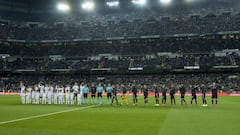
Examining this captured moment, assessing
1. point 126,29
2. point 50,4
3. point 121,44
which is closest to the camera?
point 121,44

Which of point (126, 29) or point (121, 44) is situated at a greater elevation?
point (126, 29)

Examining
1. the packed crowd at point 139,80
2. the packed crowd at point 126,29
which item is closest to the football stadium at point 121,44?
the packed crowd at point 126,29

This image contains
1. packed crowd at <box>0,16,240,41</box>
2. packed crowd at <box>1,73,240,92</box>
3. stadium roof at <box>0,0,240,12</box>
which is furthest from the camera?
stadium roof at <box>0,0,240,12</box>

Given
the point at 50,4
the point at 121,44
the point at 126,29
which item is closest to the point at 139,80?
the point at 121,44

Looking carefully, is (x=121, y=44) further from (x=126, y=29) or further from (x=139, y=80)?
(x=139, y=80)

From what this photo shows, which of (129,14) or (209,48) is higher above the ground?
(129,14)

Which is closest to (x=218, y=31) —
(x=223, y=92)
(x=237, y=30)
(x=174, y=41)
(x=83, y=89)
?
(x=237, y=30)

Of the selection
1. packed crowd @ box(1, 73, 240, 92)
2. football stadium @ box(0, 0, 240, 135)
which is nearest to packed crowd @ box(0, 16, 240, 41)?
football stadium @ box(0, 0, 240, 135)

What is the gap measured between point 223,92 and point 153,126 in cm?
3881

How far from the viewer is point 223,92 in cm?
4766

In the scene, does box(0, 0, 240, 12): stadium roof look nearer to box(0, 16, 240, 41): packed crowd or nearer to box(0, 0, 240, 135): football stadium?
box(0, 0, 240, 135): football stadium

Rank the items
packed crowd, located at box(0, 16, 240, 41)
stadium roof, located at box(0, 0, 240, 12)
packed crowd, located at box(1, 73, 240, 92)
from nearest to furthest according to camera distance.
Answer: packed crowd, located at box(1, 73, 240, 92)
packed crowd, located at box(0, 16, 240, 41)
stadium roof, located at box(0, 0, 240, 12)

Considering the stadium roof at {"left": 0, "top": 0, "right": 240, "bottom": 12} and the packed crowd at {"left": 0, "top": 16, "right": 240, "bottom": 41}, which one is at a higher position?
the stadium roof at {"left": 0, "top": 0, "right": 240, "bottom": 12}

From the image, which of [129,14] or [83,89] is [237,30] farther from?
[83,89]
